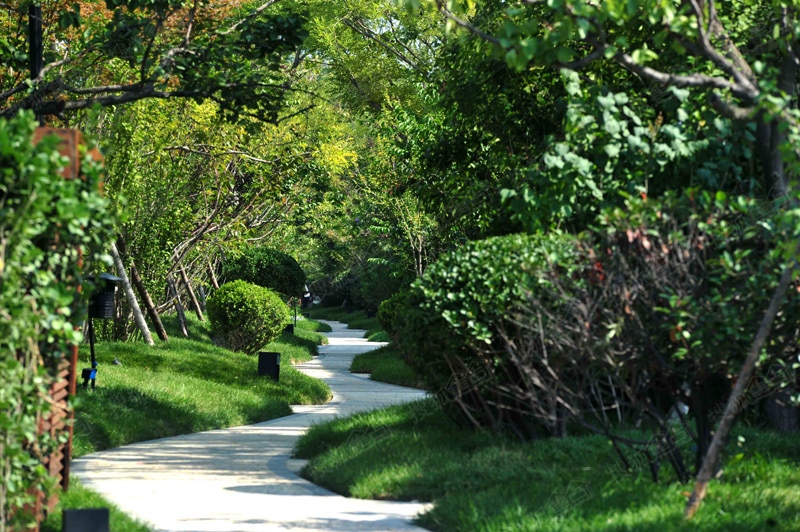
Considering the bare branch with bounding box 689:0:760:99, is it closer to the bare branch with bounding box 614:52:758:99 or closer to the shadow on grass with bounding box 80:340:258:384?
the bare branch with bounding box 614:52:758:99

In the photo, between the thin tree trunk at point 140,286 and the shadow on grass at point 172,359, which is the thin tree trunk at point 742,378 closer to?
the shadow on grass at point 172,359

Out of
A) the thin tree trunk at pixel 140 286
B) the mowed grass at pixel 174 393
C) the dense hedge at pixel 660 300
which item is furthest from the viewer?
the thin tree trunk at pixel 140 286

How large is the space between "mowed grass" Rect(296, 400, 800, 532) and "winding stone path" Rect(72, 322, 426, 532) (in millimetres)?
322

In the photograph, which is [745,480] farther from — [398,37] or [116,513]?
[398,37]

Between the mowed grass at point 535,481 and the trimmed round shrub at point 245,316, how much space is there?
13.0m

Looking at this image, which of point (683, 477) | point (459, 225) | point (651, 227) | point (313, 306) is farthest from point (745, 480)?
point (313, 306)

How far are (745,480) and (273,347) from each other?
75.4 feet

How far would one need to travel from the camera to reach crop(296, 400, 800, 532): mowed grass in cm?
760

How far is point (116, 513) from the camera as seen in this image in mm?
8203

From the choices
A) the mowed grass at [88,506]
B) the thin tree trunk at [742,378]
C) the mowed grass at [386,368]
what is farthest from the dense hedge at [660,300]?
the mowed grass at [386,368]

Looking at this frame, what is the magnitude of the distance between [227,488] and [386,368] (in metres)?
16.7

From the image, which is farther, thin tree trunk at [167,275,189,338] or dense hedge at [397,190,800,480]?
thin tree trunk at [167,275,189,338]

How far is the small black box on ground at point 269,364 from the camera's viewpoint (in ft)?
69.0

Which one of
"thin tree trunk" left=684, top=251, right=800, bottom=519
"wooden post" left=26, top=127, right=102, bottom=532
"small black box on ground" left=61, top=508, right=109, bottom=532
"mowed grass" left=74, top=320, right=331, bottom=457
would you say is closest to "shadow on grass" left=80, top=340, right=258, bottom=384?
"mowed grass" left=74, top=320, right=331, bottom=457
